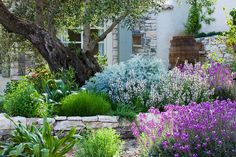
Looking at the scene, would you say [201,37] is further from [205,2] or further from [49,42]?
[49,42]

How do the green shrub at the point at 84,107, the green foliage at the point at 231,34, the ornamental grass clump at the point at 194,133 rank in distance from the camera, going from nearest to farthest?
the ornamental grass clump at the point at 194,133 → the green shrub at the point at 84,107 → the green foliage at the point at 231,34

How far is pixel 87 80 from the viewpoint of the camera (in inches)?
299

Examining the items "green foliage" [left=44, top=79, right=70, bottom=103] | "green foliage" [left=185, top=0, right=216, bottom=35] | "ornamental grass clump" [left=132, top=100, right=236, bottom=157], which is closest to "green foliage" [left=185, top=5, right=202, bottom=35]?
"green foliage" [left=185, top=0, right=216, bottom=35]

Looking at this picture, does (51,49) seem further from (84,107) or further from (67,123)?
(67,123)

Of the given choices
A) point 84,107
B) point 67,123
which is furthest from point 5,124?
point 84,107

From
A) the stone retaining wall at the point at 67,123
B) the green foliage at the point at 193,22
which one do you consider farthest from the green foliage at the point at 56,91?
the green foliage at the point at 193,22

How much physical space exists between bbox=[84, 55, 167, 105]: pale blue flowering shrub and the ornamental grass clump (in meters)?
2.15

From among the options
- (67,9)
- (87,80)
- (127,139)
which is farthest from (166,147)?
(67,9)

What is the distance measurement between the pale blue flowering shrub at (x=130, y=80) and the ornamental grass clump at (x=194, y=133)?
7.04 ft

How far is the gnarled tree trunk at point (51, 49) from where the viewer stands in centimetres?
743

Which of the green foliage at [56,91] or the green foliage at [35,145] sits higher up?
the green foliage at [56,91]

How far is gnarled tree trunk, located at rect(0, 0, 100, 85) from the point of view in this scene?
24.4 feet

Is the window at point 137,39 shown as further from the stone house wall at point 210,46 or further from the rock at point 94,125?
the rock at point 94,125

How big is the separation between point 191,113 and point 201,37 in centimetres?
991
